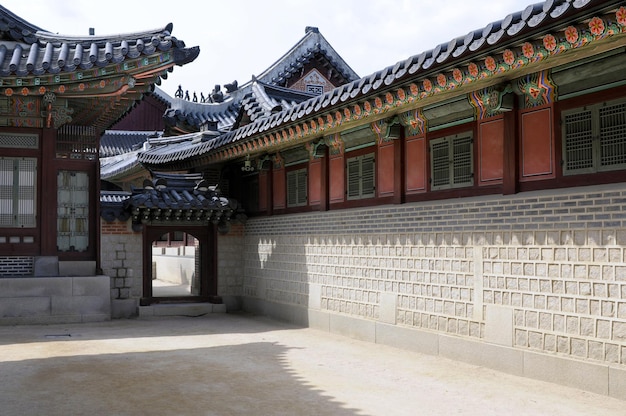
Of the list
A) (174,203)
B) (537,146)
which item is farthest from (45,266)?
(537,146)

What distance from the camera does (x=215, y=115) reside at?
67.1ft

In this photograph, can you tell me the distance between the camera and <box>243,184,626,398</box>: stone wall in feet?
24.5

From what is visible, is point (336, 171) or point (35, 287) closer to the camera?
point (336, 171)

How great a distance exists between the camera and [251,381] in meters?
8.29

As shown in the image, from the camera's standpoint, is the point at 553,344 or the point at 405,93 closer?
the point at 553,344

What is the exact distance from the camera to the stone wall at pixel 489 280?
7.47m

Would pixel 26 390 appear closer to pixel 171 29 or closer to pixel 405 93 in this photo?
pixel 405 93

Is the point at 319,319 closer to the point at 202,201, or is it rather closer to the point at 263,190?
the point at 263,190

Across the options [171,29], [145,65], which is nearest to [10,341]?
[145,65]

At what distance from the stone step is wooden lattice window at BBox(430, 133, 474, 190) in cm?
752

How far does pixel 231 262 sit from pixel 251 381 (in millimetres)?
8484

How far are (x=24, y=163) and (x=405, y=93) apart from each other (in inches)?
325

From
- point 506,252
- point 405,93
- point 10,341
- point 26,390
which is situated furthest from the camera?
point 10,341

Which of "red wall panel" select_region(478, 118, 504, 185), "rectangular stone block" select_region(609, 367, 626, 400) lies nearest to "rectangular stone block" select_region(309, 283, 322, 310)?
"red wall panel" select_region(478, 118, 504, 185)
